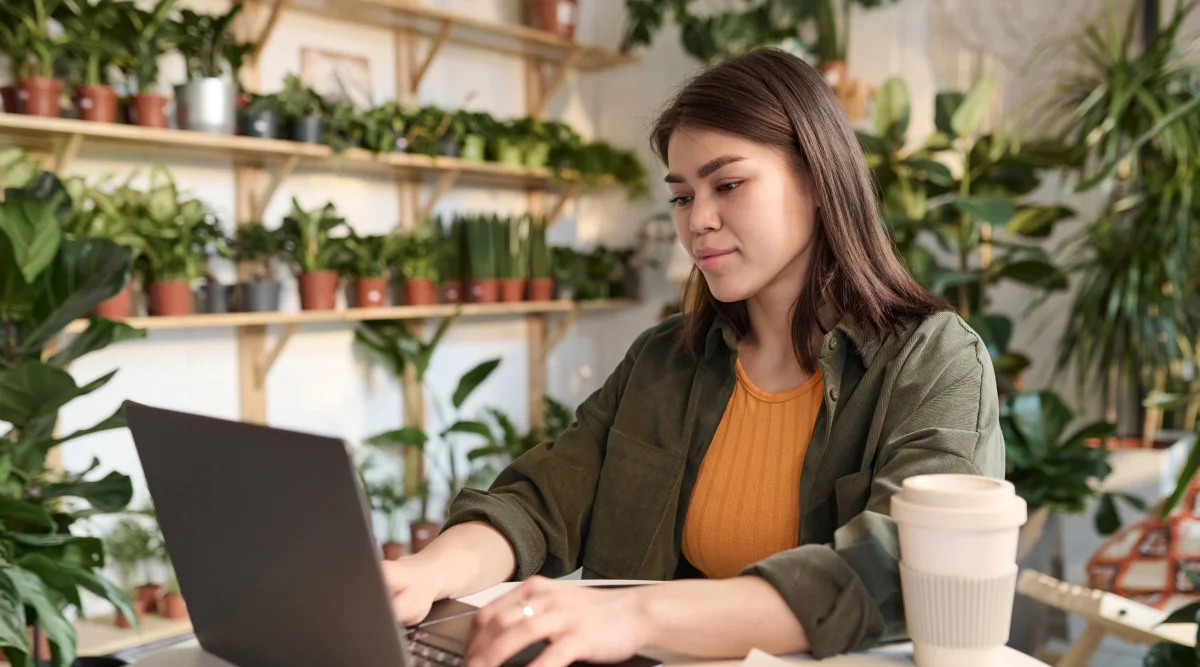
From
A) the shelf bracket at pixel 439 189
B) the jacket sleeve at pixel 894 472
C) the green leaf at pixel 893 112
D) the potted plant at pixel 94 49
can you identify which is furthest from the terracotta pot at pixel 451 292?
the jacket sleeve at pixel 894 472

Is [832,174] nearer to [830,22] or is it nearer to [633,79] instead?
[830,22]

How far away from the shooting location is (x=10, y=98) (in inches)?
104

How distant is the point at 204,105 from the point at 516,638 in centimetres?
252

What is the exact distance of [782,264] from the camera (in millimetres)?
1269

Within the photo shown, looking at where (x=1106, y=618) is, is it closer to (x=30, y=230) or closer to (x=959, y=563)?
(x=959, y=563)

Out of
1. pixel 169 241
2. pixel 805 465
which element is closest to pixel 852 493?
pixel 805 465

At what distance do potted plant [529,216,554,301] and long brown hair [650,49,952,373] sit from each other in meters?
2.69

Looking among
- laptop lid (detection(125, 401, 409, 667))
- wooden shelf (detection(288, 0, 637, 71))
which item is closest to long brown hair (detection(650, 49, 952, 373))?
laptop lid (detection(125, 401, 409, 667))

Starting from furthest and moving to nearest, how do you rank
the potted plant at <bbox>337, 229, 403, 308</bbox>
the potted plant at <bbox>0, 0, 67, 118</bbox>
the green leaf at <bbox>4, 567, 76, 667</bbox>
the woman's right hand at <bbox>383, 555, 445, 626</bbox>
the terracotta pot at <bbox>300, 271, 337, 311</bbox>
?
the potted plant at <bbox>337, 229, 403, 308</bbox> < the terracotta pot at <bbox>300, 271, 337, 311</bbox> < the potted plant at <bbox>0, 0, 67, 118</bbox> < the green leaf at <bbox>4, 567, 76, 667</bbox> < the woman's right hand at <bbox>383, 555, 445, 626</bbox>

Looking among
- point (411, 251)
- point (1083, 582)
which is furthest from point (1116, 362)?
point (411, 251)

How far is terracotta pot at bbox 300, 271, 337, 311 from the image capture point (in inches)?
128

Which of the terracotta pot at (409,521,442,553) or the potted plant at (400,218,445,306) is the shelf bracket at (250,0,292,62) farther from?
the terracotta pot at (409,521,442,553)

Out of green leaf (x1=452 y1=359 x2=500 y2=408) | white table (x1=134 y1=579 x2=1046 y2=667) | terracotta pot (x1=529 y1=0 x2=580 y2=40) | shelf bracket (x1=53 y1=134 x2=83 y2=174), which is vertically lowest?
green leaf (x1=452 y1=359 x2=500 y2=408)

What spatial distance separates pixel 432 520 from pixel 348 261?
101cm
